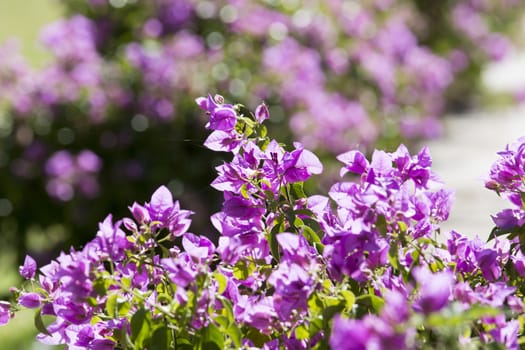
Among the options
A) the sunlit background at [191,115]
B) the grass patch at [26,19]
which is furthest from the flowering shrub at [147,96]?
the grass patch at [26,19]

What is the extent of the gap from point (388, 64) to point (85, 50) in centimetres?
219

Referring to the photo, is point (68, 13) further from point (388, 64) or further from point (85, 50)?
point (388, 64)

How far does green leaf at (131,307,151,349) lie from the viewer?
121 cm

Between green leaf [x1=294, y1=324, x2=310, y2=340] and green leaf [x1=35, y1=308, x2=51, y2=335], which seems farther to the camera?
green leaf [x1=35, y1=308, x2=51, y2=335]

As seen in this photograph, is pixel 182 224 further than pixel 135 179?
No

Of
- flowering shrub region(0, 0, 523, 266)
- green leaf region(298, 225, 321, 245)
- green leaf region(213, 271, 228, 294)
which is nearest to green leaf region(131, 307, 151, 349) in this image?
green leaf region(213, 271, 228, 294)

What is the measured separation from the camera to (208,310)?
118cm

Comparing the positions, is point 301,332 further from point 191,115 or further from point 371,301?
point 191,115

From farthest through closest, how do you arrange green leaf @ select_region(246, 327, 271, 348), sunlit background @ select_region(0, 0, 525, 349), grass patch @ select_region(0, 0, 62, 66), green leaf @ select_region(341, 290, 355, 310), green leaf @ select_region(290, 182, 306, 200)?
grass patch @ select_region(0, 0, 62, 66)
sunlit background @ select_region(0, 0, 525, 349)
green leaf @ select_region(290, 182, 306, 200)
green leaf @ select_region(246, 327, 271, 348)
green leaf @ select_region(341, 290, 355, 310)

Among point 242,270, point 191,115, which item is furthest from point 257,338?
point 191,115

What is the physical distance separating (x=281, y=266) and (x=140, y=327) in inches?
9.0

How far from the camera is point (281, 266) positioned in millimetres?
1162

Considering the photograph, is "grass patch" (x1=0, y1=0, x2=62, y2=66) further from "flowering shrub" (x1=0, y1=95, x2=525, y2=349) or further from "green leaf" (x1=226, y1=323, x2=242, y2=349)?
"green leaf" (x1=226, y1=323, x2=242, y2=349)

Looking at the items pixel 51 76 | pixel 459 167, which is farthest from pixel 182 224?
pixel 459 167
